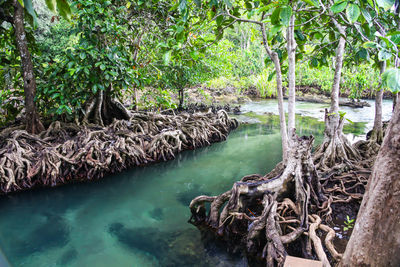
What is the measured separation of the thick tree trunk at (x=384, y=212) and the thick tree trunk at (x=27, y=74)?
602cm

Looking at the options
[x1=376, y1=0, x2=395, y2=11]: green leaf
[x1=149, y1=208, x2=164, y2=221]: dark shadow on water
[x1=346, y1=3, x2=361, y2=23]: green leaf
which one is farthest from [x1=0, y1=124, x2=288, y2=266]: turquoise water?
[x1=376, y1=0, x2=395, y2=11]: green leaf

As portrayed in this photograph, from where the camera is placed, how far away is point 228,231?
131 inches

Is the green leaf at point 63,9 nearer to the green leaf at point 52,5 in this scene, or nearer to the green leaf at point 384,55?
the green leaf at point 52,5

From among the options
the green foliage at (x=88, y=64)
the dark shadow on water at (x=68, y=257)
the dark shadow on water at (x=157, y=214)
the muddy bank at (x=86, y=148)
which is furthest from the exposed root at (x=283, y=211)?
the green foliage at (x=88, y=64)

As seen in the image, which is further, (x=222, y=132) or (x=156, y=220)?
(x=222, y=132)

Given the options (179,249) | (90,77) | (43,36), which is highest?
(43,36)

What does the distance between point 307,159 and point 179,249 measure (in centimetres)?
198

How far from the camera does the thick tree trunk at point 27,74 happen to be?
5066 millimetres

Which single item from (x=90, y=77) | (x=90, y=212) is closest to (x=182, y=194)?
(x=90, y=212)

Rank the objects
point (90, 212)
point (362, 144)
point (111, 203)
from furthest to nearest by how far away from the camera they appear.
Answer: point (362, 144) < point (111, 203) < point (90, 212)

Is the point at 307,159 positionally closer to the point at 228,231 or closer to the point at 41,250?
the point at 228,231

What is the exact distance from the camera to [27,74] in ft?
17.4

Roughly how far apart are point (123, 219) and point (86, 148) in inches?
78.0

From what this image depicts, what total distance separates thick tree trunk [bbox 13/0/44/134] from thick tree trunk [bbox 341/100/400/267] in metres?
6.02
